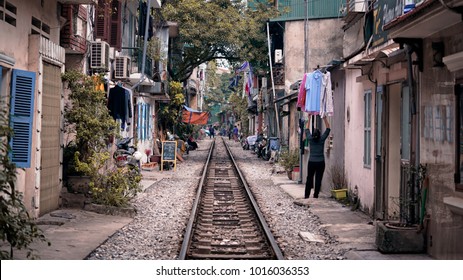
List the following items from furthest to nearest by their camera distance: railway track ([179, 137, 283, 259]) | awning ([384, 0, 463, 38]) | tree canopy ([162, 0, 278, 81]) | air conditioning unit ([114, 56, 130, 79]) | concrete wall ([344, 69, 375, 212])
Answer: tree canopy ([162, 0, 278, 81]) < air conditioning unit ([114, 56, 130, 79]) < concrete wall ([344, 69, 375, 212]) < railway track ([179, 137, 283, 259]) < awning ([384, 0, 463, 38])

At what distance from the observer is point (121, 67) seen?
20047 millimetres

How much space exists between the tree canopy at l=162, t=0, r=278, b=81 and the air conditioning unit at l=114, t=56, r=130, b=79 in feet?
45.0

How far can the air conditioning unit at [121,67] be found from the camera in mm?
19922

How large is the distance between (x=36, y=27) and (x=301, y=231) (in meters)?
5.98

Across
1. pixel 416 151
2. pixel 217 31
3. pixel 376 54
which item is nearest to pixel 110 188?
pixel 376 54

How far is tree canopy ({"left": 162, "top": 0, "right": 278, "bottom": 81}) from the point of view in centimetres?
3375

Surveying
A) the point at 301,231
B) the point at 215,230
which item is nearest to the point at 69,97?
the point at 215,230

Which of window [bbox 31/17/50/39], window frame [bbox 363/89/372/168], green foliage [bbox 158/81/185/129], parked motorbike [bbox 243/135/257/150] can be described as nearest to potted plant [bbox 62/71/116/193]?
window [bbox 31/17/50/39]

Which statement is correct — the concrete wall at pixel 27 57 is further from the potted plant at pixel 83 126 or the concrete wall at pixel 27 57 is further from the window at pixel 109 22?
the window at pixel 109 22

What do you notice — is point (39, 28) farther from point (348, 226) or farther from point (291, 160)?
point (291, 160)

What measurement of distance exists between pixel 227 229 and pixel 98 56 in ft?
19.8

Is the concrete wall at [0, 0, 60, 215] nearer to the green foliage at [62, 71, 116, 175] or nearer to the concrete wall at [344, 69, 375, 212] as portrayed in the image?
the green foliage at [62, 71, 116, 175]

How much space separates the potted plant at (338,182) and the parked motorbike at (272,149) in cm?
1443

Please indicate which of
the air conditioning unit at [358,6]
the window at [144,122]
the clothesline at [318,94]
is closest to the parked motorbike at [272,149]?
the window at [144,122]
